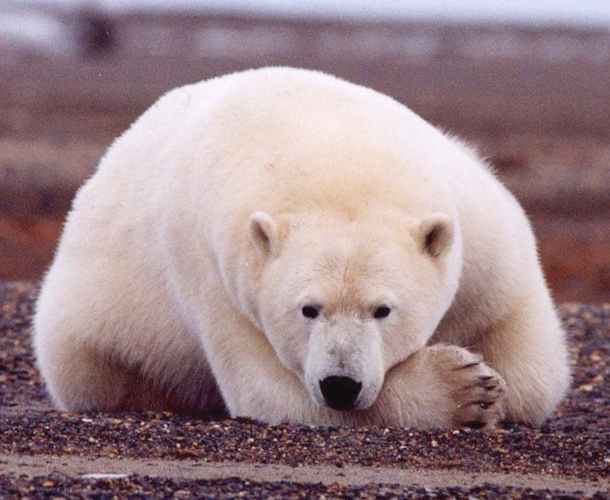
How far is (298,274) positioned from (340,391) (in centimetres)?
39

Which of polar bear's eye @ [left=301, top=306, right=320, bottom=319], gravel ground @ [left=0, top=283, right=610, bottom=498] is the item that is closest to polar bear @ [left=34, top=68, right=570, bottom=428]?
polar bear's eye @ [left=301, top=306, right=320, bottom=319]

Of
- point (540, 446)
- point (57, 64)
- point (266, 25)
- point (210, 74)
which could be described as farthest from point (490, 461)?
point (266, 25)

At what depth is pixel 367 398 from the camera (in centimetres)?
530

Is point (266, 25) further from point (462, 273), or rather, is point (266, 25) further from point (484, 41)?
point (462, 273)

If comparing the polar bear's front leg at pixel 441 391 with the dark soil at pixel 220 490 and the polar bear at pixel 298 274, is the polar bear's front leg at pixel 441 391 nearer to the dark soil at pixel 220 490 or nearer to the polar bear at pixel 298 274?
the polar bear at pixel 298 274

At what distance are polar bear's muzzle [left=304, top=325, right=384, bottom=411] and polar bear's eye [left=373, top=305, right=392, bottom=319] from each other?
0.19 ft

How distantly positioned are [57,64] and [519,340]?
3018 cm

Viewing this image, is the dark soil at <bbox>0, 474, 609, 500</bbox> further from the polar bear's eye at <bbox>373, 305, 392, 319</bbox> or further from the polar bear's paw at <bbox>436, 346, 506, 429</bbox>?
the polar bear's paw at <bbox>436, 346, 506, 429</bbox>

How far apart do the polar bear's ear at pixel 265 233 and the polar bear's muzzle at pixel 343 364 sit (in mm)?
325

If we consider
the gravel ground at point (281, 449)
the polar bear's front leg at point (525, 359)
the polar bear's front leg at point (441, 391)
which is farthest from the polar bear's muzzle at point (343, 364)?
the polar bear's front leg at point (525, 359)

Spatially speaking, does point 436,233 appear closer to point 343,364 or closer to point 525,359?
point 343,364

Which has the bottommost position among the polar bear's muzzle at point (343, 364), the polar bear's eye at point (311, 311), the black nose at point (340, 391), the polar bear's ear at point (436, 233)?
the black nose at point (340, 391)

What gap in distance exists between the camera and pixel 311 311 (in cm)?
521

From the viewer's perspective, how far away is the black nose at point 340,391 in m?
5.16
